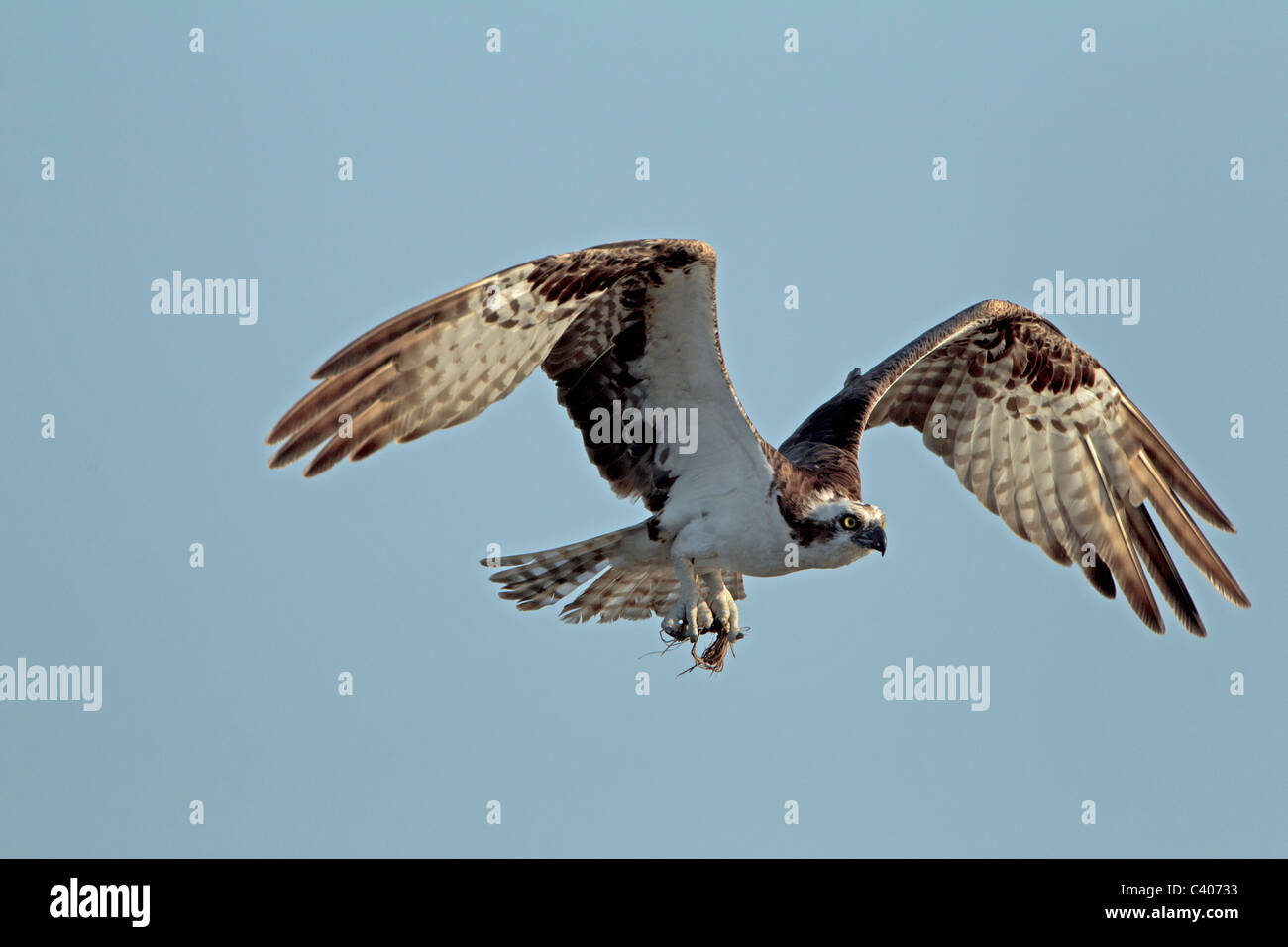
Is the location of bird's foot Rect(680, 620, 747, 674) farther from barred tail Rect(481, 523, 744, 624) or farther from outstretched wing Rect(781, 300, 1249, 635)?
outstretched wing Rect(781, 300, 1249, 635)

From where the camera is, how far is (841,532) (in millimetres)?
9023

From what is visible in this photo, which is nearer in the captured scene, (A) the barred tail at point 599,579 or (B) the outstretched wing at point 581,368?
(B) the outstretched wing at point 581,368

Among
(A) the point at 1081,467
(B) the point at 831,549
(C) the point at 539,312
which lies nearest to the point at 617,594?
(B) the point at 831,549

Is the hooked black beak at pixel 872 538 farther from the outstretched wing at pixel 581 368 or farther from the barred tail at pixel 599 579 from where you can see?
the barred tail at pixel 599 579

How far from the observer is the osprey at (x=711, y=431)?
27.2ft

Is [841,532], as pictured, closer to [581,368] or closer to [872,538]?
[872,538]

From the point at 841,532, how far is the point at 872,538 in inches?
8.0

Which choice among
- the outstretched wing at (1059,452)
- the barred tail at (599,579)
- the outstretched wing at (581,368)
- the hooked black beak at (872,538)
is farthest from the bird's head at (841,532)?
the outstretched wing at (1059,452)

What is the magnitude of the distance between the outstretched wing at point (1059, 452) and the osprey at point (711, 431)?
0.02 meters

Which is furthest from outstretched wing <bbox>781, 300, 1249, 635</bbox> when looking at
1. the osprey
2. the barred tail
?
the barred tail

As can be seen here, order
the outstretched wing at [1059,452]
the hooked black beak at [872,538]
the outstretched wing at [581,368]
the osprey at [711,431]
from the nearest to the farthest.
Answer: the outstretched wing at [581,368]
the osprey at [711,431]
the hooked black beak at [872,538]
the outstretched wing at [1059,452]

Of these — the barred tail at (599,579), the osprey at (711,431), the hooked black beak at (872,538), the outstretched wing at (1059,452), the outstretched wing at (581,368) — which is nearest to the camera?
the outstretched wing at (581,368)

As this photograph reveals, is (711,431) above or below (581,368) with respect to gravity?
below

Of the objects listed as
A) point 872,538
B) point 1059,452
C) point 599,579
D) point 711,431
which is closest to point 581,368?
point 711,431
